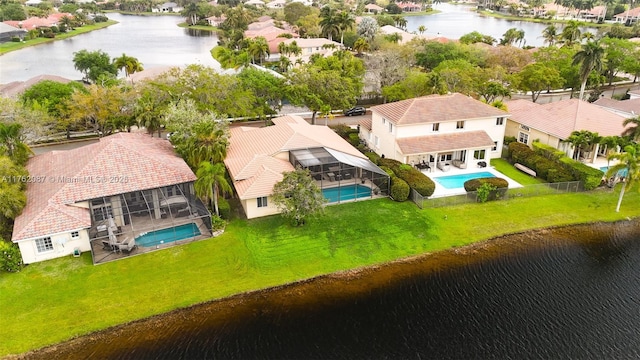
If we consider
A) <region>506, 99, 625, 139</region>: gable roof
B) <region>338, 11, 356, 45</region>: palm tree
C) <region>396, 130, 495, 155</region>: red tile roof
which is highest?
<region>338, 11, 356, 45</region>: palm tree

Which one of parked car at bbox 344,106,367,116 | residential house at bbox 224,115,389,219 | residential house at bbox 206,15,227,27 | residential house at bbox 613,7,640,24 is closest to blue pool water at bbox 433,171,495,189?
residential house at bbox 224,115,389,219

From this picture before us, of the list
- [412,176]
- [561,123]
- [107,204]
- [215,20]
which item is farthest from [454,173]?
[215,20]

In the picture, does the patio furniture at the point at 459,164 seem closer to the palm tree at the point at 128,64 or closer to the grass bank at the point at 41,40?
the palm tree at the point at 128,64

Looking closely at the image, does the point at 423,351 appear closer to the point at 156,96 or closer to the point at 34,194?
the point at 34,194

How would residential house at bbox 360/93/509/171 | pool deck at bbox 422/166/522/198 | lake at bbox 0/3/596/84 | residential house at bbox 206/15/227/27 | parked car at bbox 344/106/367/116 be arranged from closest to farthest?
pool deck at bbox 422/166/522/198
residential house at bbox 360/93/509/171
parked car at bbox 344/106/367/116
lake at bbox 0/3/596/84
residential house at bbox 206/15/227/27

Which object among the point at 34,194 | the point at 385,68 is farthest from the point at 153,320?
the point at 385,68

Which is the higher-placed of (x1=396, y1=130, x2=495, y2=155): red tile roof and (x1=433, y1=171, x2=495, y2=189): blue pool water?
(x1=396, y1=130, x2=495, y2=155): red tile roof

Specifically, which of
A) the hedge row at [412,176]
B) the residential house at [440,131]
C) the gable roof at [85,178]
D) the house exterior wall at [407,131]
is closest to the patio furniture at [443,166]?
the residential house at [440,131]

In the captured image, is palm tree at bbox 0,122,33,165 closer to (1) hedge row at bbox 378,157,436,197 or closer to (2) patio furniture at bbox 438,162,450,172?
(1) hedge row at bbox 378,157,436,197
